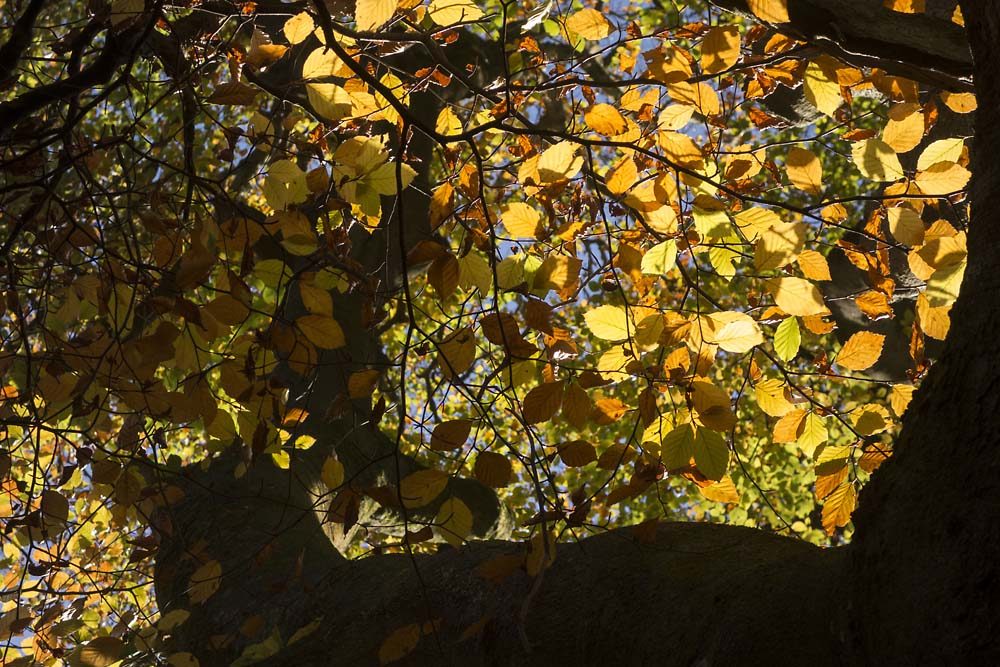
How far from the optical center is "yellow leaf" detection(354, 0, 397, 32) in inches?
90.4

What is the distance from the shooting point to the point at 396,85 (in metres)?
3.64

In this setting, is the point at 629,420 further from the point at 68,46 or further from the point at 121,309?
the point at 68,46

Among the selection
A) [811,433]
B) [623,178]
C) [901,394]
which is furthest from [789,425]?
[623,178]

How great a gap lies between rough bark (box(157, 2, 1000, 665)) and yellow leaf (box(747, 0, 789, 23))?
0.42 metres

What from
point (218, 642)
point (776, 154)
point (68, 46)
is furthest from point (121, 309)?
point (776, 154)

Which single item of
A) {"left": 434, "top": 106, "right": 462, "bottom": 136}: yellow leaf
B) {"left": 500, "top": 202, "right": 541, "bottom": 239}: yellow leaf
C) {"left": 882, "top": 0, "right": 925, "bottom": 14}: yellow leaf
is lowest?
{"left": 500, "top": 202, "right": 541, "bottom": 239}: yellow leaf

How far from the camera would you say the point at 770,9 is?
2213mm

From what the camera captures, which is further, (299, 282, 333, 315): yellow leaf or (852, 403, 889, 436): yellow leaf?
(852, 403, 889, 436): yellow leaf

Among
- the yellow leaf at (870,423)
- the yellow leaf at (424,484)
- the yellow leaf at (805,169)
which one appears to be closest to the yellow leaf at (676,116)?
the yellow leaf at (805,169)

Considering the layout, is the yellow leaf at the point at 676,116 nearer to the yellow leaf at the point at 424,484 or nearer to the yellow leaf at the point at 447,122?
the yellow leaf at the point at 447,122

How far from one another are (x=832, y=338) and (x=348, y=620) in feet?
26.0

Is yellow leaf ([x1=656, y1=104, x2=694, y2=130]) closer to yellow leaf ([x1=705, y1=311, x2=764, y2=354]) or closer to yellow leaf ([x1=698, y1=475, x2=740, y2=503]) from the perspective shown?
yellow leaf ([x1=705, y1=311, x2=764, y2=354])

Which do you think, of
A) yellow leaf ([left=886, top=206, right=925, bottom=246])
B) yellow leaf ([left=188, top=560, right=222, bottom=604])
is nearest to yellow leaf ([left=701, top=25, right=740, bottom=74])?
yellow leaf ([left=886, top=206, right=925, bottom=246])

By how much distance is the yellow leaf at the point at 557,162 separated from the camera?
2.44m
